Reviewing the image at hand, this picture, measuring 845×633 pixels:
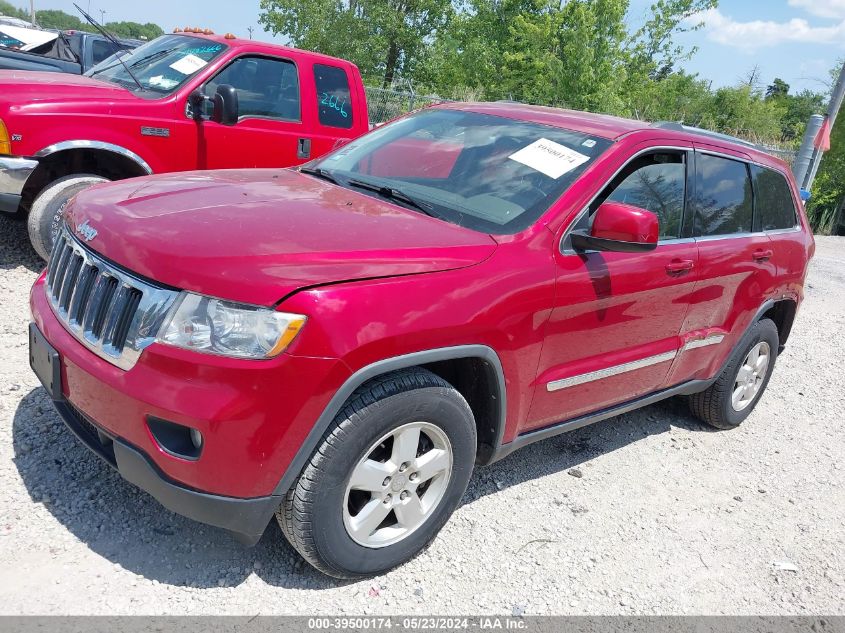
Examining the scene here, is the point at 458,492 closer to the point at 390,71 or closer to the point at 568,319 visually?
the point at 568,319

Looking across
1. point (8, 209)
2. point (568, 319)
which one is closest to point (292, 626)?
point (568, 319)

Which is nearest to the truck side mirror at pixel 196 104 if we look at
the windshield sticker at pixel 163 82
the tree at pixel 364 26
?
the windshield sticker at pixel 163 82

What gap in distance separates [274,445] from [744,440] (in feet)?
12.0

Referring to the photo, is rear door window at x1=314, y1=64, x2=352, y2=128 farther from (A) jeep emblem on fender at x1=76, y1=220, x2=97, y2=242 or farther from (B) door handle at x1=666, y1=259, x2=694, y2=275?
(A) jeep emblem on fender at x1=76, y1=220, x2=97, y2=242

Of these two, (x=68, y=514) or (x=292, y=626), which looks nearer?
(x=292, y=626)

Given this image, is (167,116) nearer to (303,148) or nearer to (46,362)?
(303,148)

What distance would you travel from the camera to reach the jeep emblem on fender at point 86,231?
8.60 feet

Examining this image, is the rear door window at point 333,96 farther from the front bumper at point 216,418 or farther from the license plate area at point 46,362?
the front bumper at point 216,418

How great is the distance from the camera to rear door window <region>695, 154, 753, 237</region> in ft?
12.7

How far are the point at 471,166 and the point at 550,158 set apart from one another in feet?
1.21

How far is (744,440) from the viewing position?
4.80 m

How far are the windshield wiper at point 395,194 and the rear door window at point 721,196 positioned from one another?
5.27 ft

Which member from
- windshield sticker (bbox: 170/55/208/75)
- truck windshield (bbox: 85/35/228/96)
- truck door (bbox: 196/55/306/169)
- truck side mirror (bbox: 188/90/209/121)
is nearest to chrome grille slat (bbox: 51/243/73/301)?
truck side mirror (bbox: 188/90/209/121)

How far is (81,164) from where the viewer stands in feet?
18.3
